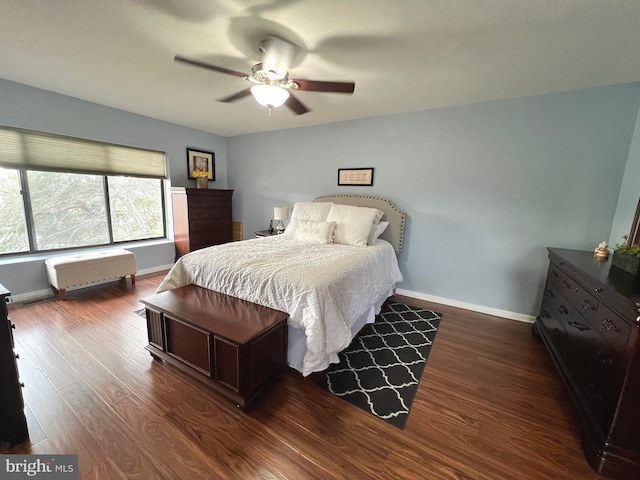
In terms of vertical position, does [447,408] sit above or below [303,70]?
below

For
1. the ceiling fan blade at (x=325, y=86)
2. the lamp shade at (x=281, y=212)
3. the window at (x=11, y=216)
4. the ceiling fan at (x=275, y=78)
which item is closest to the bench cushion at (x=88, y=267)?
the window at (x=11, y=216)

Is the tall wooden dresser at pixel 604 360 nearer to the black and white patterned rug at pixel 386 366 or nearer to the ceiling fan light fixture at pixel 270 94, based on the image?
the black and white patterned rug at pixel 386 366

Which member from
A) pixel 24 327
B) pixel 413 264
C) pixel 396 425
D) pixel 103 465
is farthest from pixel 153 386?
pixel 413 264

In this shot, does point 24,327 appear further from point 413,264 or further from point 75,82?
point 413,264

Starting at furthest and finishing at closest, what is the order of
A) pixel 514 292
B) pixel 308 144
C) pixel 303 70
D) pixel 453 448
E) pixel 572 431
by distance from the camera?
1. pixel 308 144
2. pixel 514 292
3. pixel 303 70
4. pixel 572 431
5. pixel 453 448

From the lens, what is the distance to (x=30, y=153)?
300cm

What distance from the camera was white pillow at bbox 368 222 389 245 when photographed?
10.7ft

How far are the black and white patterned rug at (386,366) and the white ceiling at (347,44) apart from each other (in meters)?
2.44

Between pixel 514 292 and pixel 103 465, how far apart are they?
3736 mm

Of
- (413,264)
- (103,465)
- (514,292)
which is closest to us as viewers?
(103,465)

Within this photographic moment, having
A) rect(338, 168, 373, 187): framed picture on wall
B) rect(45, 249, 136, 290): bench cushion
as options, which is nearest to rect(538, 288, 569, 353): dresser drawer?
rect(338, 168, 373, 187): framed picture on wall

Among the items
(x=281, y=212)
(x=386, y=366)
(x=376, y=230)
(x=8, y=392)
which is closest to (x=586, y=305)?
(x=386, y=366)

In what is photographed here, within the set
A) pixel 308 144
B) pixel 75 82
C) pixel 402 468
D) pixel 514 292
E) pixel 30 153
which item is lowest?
pixel 402 468
